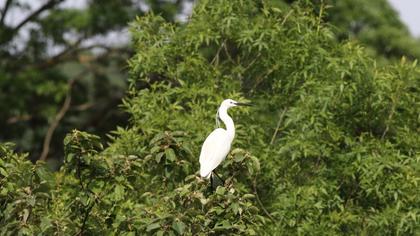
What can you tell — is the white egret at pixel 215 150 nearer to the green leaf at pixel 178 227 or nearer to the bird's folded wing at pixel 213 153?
the bird's folded wing at pixel 213 153

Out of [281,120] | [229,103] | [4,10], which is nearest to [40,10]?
[4,10]

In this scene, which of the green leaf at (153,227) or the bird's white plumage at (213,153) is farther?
the bird's white plumage at (213,153)

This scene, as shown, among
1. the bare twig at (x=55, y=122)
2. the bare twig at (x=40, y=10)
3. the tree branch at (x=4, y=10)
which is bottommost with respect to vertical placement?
the bare twig at (x=55, y=122)

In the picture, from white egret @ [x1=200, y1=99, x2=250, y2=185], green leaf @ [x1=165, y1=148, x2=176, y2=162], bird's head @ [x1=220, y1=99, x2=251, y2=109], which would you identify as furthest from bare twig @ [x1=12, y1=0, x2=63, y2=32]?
green leaf @ [x1=165, y1=148, x2=176, y2=162]

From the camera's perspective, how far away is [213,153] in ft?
16.3

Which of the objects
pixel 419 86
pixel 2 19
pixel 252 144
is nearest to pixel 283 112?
pixel 252 144

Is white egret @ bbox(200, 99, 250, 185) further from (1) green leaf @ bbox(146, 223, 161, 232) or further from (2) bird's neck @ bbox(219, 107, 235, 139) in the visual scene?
(1) green leaf @ bbox(146, 223, 161, 232)

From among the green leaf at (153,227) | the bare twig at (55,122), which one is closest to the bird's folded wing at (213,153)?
the green leaf at (153,227)

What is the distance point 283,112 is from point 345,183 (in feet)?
1.93

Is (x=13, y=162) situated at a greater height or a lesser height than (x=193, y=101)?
lesser

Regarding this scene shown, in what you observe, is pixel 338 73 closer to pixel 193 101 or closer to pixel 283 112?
pixel 283 112

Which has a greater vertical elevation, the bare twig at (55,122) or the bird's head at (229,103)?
the bare twig at (55,122)

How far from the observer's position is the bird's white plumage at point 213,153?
495 cm

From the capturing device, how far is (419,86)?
6.29 m
